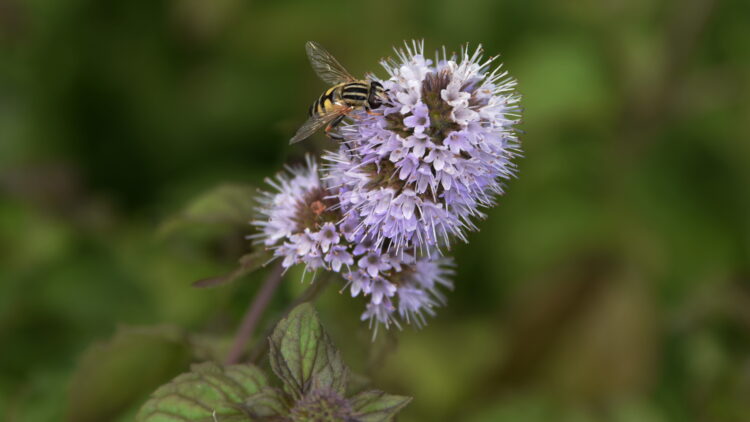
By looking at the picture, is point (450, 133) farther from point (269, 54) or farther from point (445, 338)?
point (269, 54)

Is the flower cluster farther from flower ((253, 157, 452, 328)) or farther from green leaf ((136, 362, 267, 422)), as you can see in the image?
green leaf ((136, 362, 267, 422))

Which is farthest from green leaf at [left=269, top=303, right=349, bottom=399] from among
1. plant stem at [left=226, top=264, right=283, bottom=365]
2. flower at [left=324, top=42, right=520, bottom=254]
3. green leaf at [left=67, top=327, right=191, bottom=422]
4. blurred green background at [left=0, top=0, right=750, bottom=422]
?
blurred green background at [left=0, top=0, right=750, bottom=422]

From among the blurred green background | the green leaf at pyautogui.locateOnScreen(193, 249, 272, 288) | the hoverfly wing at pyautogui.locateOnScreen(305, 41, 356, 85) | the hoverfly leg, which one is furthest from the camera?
the blurred green background

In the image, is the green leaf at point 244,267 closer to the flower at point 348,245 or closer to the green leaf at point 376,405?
the flower at point 348,245

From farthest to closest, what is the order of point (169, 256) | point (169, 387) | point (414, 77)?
point (169, 256) → point (414, 77) → point (169, 387)

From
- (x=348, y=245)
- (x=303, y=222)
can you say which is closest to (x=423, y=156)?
(x=348, y=245)

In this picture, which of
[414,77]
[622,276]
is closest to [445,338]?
[622,276]

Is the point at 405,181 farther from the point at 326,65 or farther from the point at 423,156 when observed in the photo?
the point at 326,65
